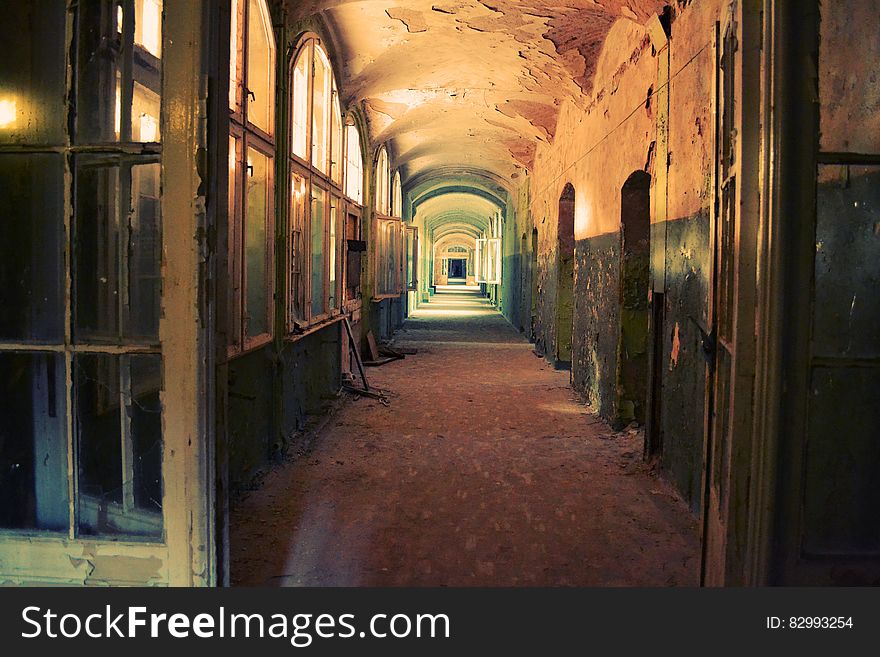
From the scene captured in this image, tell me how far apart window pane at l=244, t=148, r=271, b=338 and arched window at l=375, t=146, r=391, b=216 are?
239 inches

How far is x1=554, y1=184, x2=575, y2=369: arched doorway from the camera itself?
10031 mm

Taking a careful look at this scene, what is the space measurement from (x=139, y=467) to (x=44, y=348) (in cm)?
52

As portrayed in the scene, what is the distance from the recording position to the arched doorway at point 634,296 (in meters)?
6.04

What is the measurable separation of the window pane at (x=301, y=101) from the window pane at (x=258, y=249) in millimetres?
882

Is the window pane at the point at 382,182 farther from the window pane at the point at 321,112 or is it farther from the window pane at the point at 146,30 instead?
the window pane at the point at 146,30

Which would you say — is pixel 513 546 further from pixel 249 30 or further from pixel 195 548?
pixel 249 30

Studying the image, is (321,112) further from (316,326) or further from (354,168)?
(354,168)

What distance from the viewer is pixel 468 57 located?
7551 millimetres

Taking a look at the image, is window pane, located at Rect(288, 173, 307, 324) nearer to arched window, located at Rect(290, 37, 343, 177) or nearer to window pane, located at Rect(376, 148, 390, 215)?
arched window, located at Rect(290, 37, 343, 177)

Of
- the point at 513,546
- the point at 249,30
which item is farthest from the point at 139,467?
the point at 249,30

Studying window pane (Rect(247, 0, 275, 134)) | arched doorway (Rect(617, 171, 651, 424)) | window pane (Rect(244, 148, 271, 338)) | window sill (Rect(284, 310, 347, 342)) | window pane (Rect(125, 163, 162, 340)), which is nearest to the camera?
window pane (Rect(125, 163, 162, 340))

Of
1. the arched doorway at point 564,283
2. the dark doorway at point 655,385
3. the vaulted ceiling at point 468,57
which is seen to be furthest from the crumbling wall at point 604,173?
the dark doorway at point 655,385

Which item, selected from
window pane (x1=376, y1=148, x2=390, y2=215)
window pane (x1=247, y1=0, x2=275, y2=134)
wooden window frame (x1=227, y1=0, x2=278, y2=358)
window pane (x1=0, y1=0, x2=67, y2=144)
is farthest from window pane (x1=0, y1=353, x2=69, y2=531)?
window pane (x1=376, y1=148, x2=390, y2=215)

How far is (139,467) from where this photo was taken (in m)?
2.40
